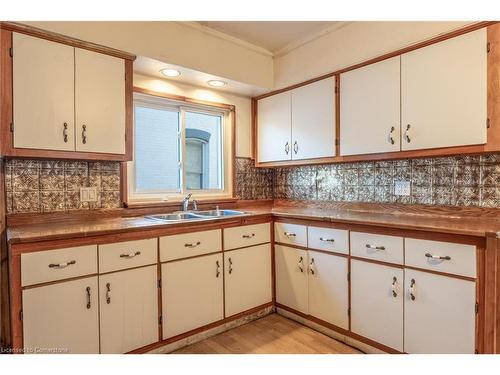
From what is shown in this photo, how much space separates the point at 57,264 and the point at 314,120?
2.15 metres

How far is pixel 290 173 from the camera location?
11.0ft

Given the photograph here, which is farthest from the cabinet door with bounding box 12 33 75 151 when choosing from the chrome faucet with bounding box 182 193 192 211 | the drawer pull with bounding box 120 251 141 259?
the chrome faucet with bounding box 182 193 192 211

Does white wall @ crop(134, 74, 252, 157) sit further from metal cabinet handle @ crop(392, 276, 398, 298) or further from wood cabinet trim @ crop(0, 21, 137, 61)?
metal cabinet handle @ crop(392, 276, 398, 298)

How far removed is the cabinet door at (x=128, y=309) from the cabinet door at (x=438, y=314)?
1.56 metres

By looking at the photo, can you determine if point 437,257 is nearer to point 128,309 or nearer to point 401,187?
point 401,187

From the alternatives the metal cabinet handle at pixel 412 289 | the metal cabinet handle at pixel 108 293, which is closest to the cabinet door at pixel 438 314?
the metal cabinet handle at pixel 412 289

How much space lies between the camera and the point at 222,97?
310cm

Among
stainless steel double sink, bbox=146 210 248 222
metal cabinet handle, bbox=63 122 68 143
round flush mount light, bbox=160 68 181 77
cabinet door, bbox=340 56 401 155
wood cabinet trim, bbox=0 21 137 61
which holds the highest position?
round flush mount light, bbox=160 68 181 77

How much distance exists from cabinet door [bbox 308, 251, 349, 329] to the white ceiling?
1809 mm

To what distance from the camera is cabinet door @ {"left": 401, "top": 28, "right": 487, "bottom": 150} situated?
182 cm

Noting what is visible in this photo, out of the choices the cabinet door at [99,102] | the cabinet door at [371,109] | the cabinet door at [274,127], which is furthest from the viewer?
the cabinet door at [274,127]

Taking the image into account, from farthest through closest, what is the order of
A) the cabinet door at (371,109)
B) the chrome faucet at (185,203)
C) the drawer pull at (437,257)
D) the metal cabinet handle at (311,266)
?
the chrome faucet at (185,203) → the metal cabinet handle at (311,266) → the cabinet door at (371,109) → the drawer pull at (437,257)

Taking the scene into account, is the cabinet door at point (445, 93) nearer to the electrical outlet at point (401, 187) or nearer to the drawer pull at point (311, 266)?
the electrical outlet at point (401, 187)

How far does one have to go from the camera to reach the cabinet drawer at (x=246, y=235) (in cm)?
238
